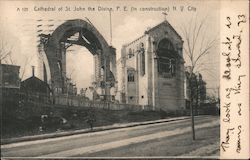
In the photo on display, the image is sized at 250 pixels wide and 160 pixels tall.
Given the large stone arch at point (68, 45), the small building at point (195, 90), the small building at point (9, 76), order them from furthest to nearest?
the small building at point (195, 90)
the large stone arch at point (68, 45)
the small building at point (9, 76)

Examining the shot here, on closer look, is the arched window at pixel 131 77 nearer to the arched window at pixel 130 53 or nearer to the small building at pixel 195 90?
the arched window at pixel 130 53

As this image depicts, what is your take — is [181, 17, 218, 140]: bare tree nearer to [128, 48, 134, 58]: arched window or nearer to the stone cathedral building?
the stone cathedral building

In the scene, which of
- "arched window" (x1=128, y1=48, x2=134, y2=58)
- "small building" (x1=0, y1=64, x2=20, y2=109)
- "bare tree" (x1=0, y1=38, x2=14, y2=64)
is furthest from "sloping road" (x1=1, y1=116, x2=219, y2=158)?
"bare tree" (x1=0, y1=38, x2=14, y2=64)

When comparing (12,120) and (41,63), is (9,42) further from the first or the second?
(12,120)

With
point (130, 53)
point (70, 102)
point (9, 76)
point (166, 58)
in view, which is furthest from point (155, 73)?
point (9, 76)

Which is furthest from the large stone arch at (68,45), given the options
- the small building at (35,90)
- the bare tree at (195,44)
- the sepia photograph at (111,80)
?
the bare tree at (195,44)

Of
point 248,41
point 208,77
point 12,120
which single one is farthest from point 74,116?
point 248,41
